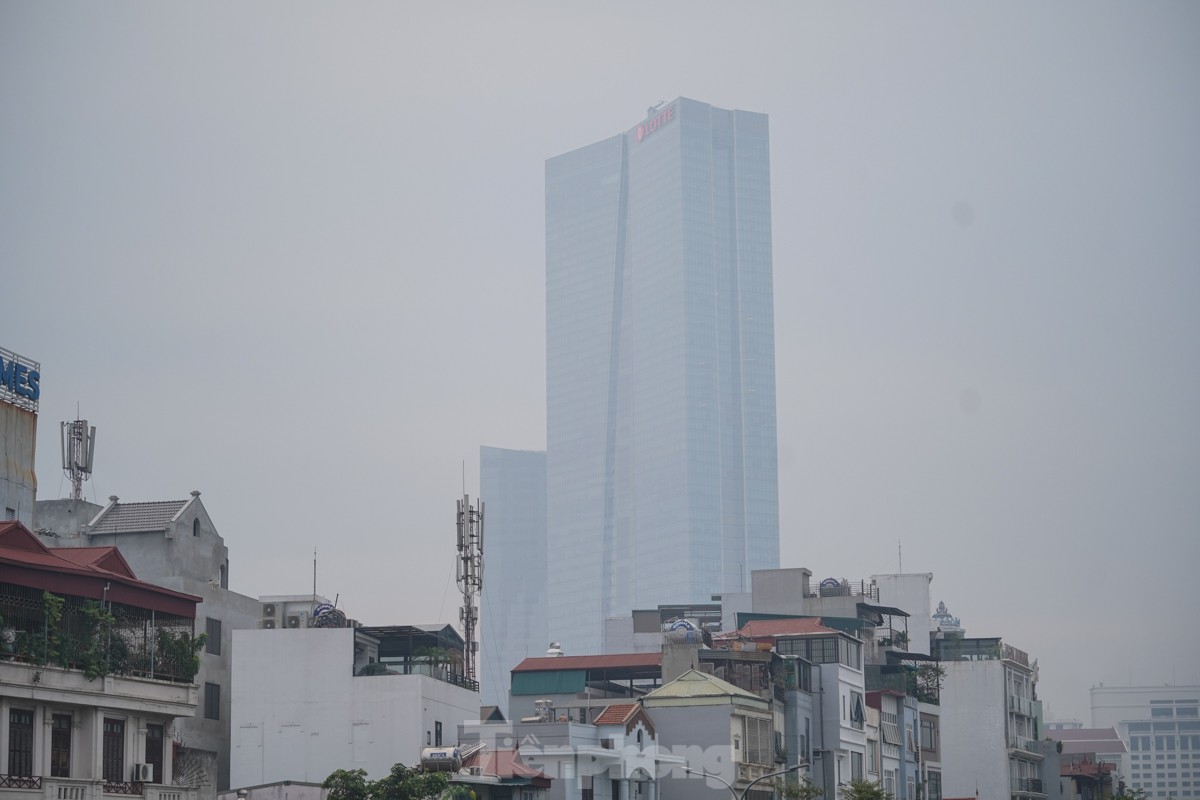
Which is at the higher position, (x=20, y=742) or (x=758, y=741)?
(x=20, y=742)

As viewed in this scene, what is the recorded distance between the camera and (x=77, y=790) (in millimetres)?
63000

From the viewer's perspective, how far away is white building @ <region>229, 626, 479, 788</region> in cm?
8950

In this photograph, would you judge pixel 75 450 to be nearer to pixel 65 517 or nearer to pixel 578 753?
pixel 65 517

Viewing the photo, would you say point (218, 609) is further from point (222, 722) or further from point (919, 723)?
point (919, 723)

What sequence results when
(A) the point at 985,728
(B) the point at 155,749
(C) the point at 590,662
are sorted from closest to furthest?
(B) the point at 155,749, (C) the point at 590,662, (A) the point at 985,728

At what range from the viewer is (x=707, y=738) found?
325ft

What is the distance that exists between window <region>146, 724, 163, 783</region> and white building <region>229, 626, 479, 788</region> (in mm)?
20012

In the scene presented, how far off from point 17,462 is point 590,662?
173 feet

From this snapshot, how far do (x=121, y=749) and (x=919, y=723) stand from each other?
83.2m

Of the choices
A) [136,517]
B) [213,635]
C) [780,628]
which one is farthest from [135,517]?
[780,628]

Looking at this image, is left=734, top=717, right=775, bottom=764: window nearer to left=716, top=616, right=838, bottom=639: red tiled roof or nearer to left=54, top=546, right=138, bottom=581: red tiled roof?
left=716, top=616, right=838, bottom=639: red tiled roof

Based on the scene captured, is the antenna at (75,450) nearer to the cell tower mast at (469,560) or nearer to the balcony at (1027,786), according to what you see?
the cell tower mast at (469,560)

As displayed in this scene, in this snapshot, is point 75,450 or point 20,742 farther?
point 75,450

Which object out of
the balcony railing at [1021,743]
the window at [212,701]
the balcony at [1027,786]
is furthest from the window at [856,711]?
the window at [212,701]
